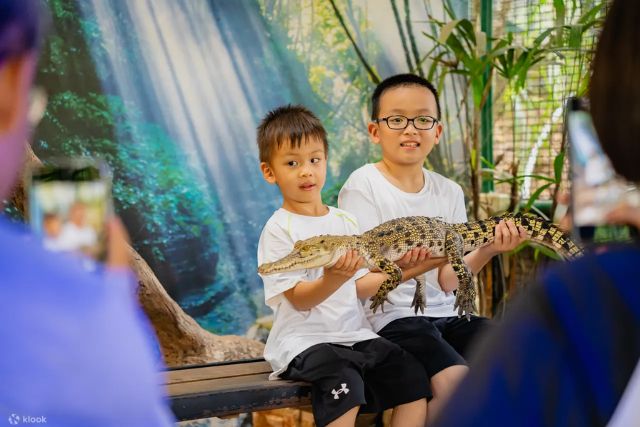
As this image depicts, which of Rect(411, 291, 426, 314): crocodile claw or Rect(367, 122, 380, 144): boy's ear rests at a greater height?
Rect(367, 122, 380, 144): boy's ear

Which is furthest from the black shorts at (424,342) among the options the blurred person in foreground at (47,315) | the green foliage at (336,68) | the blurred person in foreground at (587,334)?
the blurred person in foreground at (47,315)

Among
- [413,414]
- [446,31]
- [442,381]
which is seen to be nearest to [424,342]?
[442,381]

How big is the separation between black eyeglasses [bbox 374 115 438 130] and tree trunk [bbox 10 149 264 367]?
1305 mm

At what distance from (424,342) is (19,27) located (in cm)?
266

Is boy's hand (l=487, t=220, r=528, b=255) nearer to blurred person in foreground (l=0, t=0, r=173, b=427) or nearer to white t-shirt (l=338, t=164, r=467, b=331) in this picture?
white t-shirt (l=338, t=164, r=467, b=331)

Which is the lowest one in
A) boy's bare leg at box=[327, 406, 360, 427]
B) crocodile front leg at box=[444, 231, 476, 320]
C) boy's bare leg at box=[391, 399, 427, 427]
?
boy's bare leg at box=[391, 399, 427, 427]

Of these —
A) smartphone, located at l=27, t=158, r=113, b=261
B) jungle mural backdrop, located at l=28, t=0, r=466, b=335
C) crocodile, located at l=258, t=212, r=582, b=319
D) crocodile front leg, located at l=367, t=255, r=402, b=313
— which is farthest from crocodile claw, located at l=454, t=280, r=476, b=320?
smartphone, located at l=27, t=158, r=113, b=261

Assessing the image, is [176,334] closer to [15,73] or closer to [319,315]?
[319,315]

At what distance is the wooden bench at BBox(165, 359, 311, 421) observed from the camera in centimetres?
272

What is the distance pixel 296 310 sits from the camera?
2.92 m

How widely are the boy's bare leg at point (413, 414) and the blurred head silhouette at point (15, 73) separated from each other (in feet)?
8.32

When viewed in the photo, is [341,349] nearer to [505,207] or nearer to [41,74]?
[41,74]

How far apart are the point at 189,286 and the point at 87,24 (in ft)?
4.50

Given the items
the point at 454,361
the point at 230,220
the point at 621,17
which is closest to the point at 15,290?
the point at 621,17
